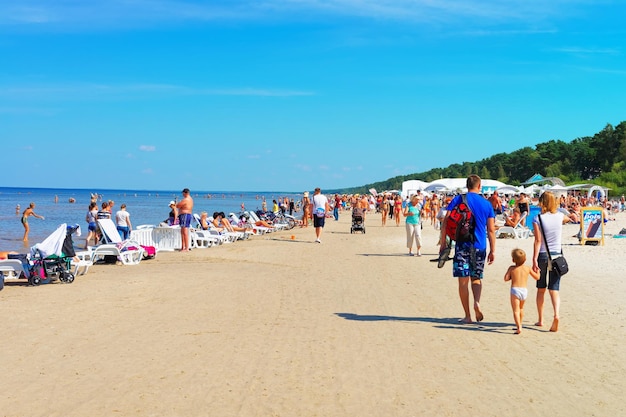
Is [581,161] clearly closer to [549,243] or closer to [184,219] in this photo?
[184,219]

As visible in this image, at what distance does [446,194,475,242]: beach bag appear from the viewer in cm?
655

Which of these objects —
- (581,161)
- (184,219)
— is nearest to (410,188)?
(184,219)

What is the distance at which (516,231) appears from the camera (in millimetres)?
19422

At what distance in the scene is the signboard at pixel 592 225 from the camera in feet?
55.3

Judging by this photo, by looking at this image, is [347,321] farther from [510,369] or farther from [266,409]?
[266,409]

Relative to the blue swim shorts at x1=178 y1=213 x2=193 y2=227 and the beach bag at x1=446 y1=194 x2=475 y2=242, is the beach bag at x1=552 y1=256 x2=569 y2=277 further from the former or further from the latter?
the blue swim shorts at x1=178 y1=213 x2=193 y2=227

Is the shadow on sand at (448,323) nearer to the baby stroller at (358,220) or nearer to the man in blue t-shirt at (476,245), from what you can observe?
the man in blue t-shirt at (476,245)

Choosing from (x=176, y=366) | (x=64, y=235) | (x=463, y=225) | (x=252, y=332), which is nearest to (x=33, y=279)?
(x=64, y=235)

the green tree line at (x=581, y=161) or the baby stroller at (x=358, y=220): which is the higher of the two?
the green tree line at (x=581, y=161)

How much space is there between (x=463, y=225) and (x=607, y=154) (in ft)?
241

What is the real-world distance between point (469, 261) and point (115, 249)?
8.44 meters

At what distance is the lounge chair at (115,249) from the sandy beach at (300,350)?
2200 millimetres

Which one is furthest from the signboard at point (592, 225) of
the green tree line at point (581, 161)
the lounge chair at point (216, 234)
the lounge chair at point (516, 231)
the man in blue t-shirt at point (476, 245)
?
the green tree line at point (581, 161)

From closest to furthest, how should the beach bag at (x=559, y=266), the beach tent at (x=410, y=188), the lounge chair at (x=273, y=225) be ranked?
the beach bag at (x=559, y=266) < the lounge chair at (x=273, y=225) < the beach tent at (x=410, y=188)
